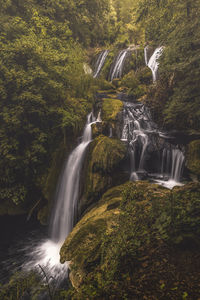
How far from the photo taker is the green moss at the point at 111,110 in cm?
741

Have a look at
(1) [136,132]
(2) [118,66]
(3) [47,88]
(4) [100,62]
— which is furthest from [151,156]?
(4) [100,62]

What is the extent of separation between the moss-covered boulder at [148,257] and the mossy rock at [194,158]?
3345 millimetres

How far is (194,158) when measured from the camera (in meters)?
5.95

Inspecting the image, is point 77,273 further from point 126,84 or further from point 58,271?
point 126,84

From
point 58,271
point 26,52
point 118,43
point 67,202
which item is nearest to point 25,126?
point 26,52

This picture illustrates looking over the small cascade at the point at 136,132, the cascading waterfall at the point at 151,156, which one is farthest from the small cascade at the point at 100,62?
the cascading waterfall at the point at 151,156

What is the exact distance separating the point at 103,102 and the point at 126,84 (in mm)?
4500

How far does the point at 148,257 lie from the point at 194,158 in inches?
191

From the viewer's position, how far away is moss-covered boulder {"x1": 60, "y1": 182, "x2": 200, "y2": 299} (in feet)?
6.11

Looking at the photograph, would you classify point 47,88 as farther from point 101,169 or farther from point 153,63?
point 153,63

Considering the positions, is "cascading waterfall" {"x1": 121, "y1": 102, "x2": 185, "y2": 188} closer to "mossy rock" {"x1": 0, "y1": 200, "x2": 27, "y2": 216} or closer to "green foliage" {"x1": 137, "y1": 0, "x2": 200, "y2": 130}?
"green foliage" {"x1": 137, "y1": 0, "x2": 200, "y2": 130}

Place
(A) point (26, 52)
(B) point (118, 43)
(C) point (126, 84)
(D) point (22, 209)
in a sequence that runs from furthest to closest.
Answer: (B) point (118, 43) → (C) point (126, 84) → (D) point (22, 209) → (A) point (26, 52)

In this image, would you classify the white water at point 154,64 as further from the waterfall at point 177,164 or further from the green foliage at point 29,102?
the waterfall at point 177,164

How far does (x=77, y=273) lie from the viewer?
2834 mm
